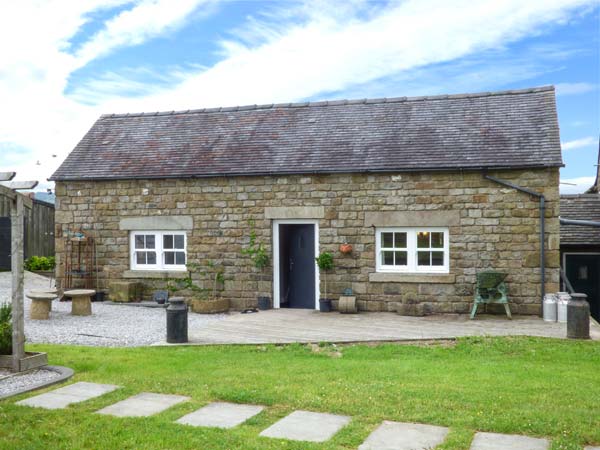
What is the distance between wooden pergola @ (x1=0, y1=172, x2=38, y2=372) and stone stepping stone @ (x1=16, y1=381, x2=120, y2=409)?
1.18m

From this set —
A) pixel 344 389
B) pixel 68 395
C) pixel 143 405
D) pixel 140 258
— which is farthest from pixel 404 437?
pixel 140 258

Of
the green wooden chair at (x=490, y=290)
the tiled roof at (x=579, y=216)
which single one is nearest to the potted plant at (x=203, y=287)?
the green wooden chair at (x=490, y=290)

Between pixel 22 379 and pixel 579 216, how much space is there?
15842 millimetres

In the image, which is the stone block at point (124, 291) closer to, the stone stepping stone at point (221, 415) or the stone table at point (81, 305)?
the stone table at point (81, 305)

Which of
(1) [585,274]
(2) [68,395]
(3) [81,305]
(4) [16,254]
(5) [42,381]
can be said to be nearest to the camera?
(2) [68,395]

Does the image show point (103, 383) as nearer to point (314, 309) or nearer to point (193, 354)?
point (193, 354)

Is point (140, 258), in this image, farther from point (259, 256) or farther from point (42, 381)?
point (42, 381)

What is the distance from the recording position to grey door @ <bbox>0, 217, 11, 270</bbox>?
23438mm

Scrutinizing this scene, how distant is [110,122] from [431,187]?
982 cm

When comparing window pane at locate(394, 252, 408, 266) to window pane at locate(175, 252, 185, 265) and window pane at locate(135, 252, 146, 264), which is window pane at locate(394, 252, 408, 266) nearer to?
window pane at locate(175, 252, 185, 265)

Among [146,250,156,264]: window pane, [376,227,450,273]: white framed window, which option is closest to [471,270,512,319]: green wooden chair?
[376,227,450,273]: white framed window

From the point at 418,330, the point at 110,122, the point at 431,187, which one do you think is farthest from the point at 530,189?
the point at 110,122

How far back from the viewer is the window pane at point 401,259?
46.9ft

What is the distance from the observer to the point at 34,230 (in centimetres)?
2514
